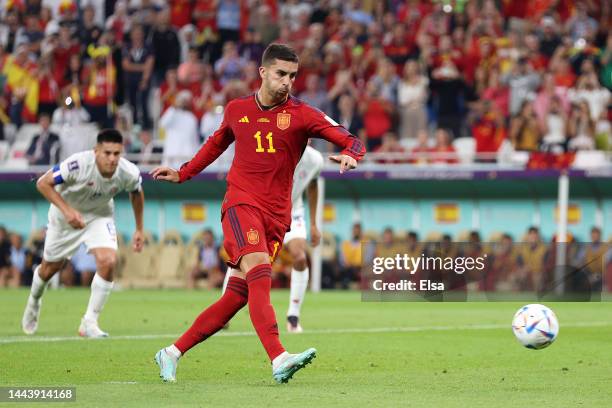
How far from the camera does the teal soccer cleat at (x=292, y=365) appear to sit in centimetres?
833

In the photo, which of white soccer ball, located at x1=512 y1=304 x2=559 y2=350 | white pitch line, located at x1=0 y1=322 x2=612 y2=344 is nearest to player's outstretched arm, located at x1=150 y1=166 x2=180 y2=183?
Answer: white soccer ball, located at x1=512 y1=304 x2=559 y2=350

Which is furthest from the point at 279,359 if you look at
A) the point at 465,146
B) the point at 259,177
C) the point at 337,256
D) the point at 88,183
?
the point at 337,256

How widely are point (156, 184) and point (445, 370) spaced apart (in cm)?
1948

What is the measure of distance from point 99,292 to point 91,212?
99 cm

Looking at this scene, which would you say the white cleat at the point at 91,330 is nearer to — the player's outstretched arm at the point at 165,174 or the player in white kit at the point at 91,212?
the player in white kit at the point at 91,212

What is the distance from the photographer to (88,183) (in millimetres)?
13625

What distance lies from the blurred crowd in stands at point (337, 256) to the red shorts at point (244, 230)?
1478 cm

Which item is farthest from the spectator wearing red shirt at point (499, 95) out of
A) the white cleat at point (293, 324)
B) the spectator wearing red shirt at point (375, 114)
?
the white cleat at point (293, 324)

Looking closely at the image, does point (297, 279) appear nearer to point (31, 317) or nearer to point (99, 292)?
point (99, 292)

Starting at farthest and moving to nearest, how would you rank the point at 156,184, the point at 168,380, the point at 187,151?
the point at 156,184
the point at 187,151
the point at 168,380

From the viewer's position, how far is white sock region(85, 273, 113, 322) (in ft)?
43.9

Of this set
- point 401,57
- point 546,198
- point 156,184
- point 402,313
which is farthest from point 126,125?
point 402,313

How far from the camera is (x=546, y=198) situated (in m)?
27.1

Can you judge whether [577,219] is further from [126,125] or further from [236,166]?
[236,166]
